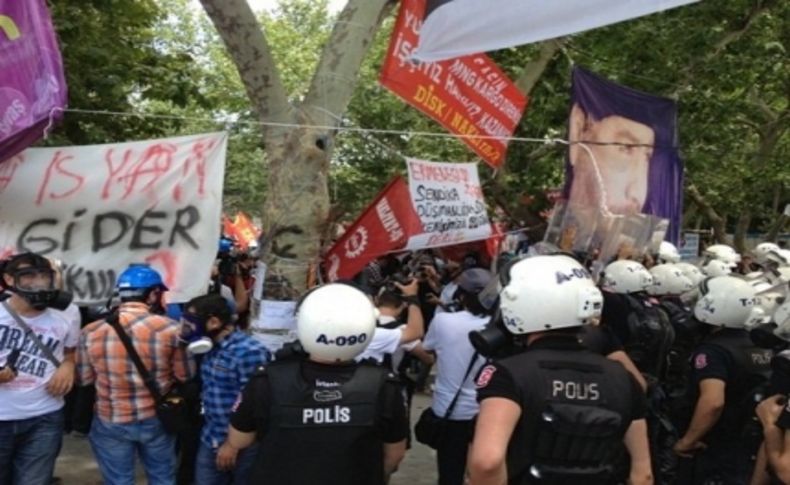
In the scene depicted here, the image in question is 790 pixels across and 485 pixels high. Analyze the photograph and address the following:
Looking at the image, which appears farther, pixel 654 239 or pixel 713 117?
Result: pixel 713 117

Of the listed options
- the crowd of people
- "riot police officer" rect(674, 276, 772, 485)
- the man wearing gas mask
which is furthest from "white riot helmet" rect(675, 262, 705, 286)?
the man wearing gas mask

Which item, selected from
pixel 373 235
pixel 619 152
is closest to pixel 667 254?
pixel 619 152

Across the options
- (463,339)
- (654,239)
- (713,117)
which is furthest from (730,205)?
(463,339)

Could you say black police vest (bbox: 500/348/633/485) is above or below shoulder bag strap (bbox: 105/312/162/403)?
above

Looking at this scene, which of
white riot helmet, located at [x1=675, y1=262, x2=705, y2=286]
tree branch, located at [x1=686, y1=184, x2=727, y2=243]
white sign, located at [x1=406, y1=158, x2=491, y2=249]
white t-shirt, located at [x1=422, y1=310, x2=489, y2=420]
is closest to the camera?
white t-shirt, located at [x1=422, y1=310, x2=489, y2=420]

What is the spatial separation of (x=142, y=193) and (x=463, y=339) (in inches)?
79.0

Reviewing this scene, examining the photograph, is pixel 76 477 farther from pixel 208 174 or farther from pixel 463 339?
pixel 463 339

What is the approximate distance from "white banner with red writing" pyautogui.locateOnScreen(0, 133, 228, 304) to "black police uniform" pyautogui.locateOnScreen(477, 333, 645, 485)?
95.8 inches

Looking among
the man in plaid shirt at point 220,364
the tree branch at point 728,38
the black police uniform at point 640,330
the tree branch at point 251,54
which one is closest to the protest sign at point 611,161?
the black police uniform at point 640,330

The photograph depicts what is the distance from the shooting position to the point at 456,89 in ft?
21.2

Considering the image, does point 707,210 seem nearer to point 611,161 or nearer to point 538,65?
point 538,65

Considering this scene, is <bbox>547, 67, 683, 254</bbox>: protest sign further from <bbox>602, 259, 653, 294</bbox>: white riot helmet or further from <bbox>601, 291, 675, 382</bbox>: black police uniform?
<bbox>601, 291, 675, 382</bbox>: black police uniform

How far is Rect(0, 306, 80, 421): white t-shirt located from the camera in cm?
431

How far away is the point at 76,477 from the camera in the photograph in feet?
20.5
